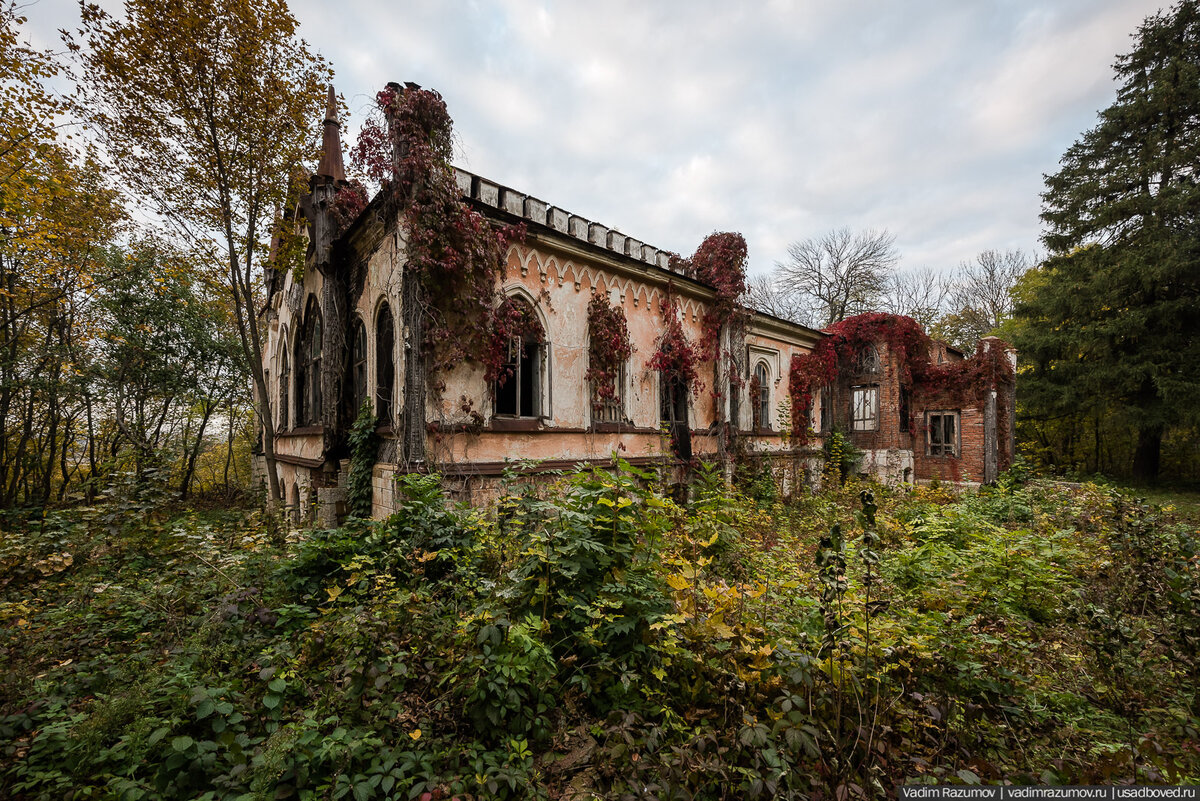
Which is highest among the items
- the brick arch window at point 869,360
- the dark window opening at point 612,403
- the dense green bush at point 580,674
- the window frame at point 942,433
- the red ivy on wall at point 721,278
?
the red ivy on wall at point 721,278

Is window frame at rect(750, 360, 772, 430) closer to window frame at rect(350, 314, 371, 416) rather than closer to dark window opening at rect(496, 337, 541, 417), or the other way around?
dark window opening at rect(496, 337, 541, 417)

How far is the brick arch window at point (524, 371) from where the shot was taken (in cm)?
757

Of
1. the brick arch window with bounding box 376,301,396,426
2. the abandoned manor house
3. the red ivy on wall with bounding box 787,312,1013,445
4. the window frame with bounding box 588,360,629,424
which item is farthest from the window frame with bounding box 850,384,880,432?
the brick arch window with bounding box 376,301,396,426

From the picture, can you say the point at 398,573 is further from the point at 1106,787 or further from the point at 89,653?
the point at 1106,787

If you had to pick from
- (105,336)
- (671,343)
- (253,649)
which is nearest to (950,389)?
(671,343)

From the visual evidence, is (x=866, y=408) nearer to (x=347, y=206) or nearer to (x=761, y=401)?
(x=761, y=401)

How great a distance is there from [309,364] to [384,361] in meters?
4.25

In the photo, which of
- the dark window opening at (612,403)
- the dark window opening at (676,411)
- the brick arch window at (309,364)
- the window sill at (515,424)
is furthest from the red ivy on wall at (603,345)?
the brick arch window at (309,364)

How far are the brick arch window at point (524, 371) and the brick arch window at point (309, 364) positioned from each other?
5092 millimetres

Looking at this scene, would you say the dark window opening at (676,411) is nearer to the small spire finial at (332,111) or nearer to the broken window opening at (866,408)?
the broken window opening at (866,408)

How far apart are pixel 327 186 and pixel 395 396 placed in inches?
204

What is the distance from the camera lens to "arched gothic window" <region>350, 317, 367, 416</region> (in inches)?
323

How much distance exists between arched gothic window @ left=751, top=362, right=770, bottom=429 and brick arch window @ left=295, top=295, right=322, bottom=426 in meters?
11.3

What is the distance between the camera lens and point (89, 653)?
3.31 m
